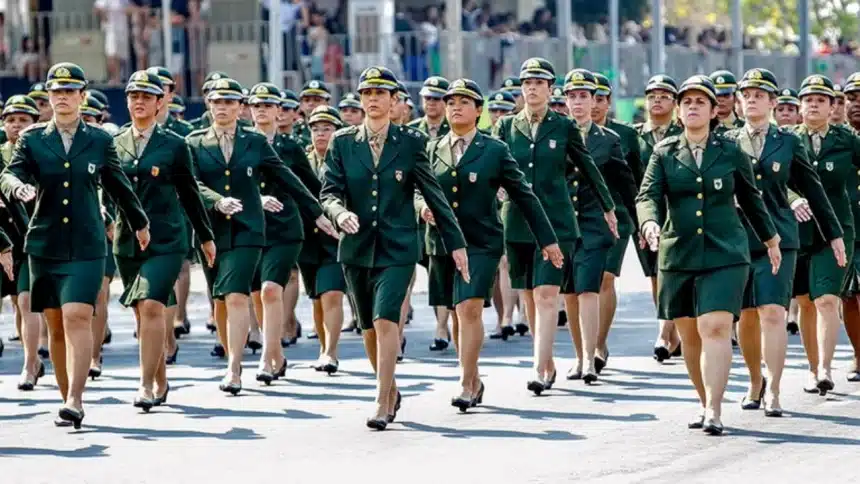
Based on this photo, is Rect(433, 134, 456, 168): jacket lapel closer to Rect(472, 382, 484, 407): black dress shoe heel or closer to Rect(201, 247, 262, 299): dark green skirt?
Rect(472, 382, 484, 407): black dress shoe heel

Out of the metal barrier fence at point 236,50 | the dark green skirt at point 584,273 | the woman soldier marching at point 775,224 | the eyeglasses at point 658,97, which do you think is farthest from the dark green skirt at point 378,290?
the metal barrier fence at point 236,50

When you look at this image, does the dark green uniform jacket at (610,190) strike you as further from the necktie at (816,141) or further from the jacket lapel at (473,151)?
the jacket lapel at (473,151)

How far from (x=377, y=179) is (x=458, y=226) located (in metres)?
0.55

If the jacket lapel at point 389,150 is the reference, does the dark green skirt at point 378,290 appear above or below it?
below

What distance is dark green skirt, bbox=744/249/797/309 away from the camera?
14.6 metres

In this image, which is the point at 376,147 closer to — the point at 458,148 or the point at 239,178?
the point at 458,148

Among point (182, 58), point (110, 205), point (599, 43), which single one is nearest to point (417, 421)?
point (110, 205)

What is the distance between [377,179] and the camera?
14.3 m

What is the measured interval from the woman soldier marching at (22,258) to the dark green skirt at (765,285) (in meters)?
4.70

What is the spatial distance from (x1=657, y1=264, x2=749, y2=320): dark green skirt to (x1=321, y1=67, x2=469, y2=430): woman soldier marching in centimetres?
125

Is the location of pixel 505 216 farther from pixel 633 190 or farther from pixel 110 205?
pixel 110 205

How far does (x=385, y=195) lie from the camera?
46.8 feet

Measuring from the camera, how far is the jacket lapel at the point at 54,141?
14211mm

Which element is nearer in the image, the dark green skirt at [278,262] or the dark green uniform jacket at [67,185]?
the dark green uniform jacket at [67,185]
